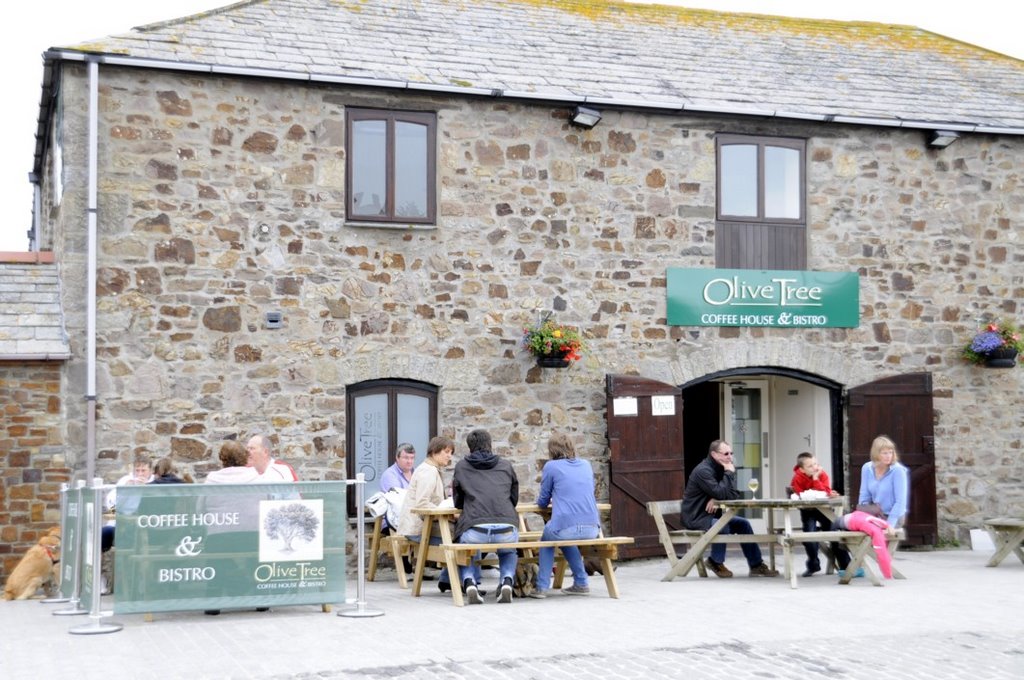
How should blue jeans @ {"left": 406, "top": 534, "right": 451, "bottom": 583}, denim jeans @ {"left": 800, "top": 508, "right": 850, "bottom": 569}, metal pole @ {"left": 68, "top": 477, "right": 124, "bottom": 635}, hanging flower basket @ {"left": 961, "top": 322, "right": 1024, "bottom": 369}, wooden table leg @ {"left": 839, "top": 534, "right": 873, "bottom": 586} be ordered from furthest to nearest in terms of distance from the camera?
A: hanging flower basket @ {"left": 961, "top": 322, "right": 1024, "bottom": 369}
denim jeans @ {"left": 800, "top": 508, "right": 850, "bottom": 569}
wooden table leg @ {"left": 839, "top": 534, "right": 873, "bottom": 586}
blue jeans @ {"left": 406, "top": 534, "right": 451, "bottom": 583}
metal pole @ {"left": 68, "top": 477, "right": 124, "bottom": 635}

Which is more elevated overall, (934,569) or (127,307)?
(127,307)

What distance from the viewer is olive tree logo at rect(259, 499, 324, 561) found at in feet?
31.8

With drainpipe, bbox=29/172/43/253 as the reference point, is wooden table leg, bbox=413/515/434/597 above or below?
below

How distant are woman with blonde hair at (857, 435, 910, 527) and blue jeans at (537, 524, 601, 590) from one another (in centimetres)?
295

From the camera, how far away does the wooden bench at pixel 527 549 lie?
410 inches

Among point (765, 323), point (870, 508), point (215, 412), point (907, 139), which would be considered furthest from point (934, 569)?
point (215, 412)

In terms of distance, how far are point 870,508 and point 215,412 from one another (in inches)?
248

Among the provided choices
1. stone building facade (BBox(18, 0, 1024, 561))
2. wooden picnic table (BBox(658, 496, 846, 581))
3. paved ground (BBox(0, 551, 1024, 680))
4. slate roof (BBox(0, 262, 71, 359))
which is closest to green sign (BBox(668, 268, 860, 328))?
stone building facade (BBox(18, 0, 1024, 561))

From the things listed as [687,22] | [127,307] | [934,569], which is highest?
[687,22]

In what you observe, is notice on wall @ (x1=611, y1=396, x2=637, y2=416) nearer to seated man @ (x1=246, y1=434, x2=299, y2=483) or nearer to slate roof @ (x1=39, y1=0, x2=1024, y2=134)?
slate roof @ (x1=39, y1=0, x2=1024, y2=134)

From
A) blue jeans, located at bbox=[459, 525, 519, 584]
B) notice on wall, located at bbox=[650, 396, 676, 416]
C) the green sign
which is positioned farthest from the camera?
the green sign

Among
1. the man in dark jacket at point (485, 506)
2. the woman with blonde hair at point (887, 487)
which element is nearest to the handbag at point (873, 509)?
the woman with blonde hair at point (887, 487)

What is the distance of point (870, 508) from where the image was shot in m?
12.3

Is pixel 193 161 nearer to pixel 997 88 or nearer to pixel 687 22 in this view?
pixel 687 22
